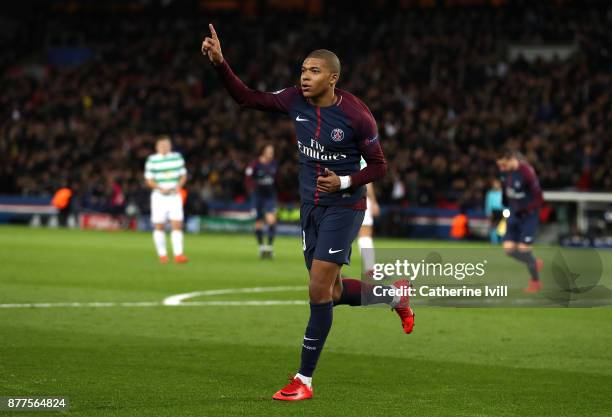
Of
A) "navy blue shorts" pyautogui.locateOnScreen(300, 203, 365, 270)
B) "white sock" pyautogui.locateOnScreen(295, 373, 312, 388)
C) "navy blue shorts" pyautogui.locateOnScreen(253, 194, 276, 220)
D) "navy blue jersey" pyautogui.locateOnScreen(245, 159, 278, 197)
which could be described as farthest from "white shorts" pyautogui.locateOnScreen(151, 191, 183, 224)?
"white sock" pyautogui.locateOnScreen(295, 373, 312, 388)

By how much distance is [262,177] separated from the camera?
25.4 m

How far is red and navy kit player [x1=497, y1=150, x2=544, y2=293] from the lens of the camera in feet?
60.5

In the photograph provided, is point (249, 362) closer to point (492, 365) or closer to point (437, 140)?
Result: point (492, 365)

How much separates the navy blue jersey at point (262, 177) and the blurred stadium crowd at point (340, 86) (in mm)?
11071

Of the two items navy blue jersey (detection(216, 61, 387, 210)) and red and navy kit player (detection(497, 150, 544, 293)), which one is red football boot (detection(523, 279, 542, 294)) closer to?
red and navy kit player (detection(497, 150, 544, 293))

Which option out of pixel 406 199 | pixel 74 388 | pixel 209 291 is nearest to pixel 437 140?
pixel 406 199

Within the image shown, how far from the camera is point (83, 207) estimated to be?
4078 cm

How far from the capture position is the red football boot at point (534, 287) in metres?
18.0

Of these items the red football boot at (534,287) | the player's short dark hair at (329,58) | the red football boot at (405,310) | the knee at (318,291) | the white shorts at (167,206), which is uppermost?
the player's short dark hair at (329,58)

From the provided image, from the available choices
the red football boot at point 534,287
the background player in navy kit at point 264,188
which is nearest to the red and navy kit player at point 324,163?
the red football boot at point 534,287

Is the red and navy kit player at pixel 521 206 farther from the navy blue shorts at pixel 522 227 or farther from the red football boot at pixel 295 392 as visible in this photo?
the red football boot at pixel 295 392

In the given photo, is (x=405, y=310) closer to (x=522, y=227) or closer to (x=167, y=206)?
(x=522, y=227)

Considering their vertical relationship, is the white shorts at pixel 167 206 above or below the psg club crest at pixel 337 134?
below

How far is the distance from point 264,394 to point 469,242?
2640 cm
